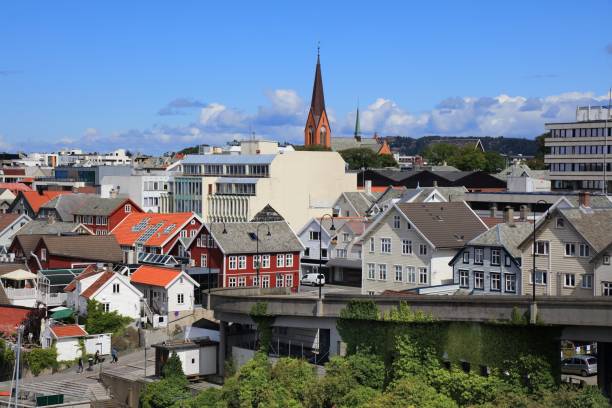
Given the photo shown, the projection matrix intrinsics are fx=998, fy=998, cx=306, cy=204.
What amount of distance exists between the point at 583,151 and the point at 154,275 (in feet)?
173

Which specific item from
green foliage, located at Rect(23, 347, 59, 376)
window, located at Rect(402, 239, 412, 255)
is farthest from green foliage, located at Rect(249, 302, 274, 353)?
window, located at Rect(402, 239, 412, 255)

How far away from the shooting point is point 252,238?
249ft

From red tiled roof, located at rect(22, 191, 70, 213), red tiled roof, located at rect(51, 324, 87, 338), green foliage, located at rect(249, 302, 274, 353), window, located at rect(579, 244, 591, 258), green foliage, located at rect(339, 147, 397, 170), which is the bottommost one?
red tiled roof, located at rect(51, 324, 87, 338)

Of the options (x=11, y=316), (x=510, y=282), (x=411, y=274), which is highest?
(x=411, y=274)

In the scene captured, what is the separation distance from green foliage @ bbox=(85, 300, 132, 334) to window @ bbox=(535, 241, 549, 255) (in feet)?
89.8

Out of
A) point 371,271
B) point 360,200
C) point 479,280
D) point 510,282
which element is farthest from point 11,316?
point 360,200

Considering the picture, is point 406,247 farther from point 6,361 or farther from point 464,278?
point 6,361

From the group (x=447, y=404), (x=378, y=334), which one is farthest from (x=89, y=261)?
(x=447, y=404)

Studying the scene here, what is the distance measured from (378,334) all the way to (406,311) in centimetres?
180

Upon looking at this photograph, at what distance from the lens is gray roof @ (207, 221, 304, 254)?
7431 cm

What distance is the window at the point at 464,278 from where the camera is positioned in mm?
60469

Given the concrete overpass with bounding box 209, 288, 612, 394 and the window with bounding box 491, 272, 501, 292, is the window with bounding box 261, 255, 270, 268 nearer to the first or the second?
the window with bounding box 491, 272, 501, 292

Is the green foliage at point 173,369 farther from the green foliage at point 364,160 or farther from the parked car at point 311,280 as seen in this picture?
the green foliage at point 364,160

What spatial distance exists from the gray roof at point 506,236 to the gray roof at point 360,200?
39858mm
